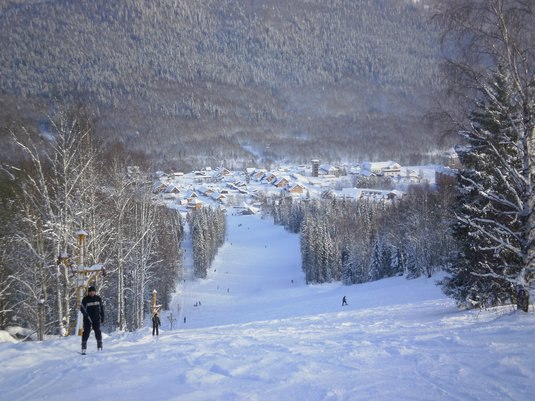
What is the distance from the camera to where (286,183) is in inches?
5723

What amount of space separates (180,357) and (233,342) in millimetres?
1694

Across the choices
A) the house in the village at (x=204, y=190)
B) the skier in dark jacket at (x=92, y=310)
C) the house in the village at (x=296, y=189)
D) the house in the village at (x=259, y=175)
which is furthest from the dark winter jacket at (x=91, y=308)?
the house in the village at (x=259, y=175)

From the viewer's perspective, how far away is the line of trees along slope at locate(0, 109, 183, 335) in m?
11.5

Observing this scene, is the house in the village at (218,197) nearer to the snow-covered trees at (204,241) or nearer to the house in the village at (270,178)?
the house in the village at (270,178)

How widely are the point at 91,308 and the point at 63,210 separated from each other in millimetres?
7001

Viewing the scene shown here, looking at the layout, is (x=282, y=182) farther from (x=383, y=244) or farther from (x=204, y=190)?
(x=383, y=244)

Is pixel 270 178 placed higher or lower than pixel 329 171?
lower

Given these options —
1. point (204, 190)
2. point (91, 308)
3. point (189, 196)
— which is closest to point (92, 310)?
point (91, 308)

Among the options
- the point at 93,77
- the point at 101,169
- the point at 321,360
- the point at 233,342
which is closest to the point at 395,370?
the point at 321,360

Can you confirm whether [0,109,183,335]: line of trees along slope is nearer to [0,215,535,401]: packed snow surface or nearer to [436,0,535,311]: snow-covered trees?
[0,215,535,401]: packed snow surface

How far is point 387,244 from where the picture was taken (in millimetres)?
47344

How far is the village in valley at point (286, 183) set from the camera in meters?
119

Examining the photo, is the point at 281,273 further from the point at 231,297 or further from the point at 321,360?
the point at 321,360

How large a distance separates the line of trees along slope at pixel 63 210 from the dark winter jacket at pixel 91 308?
3098 millimetres
